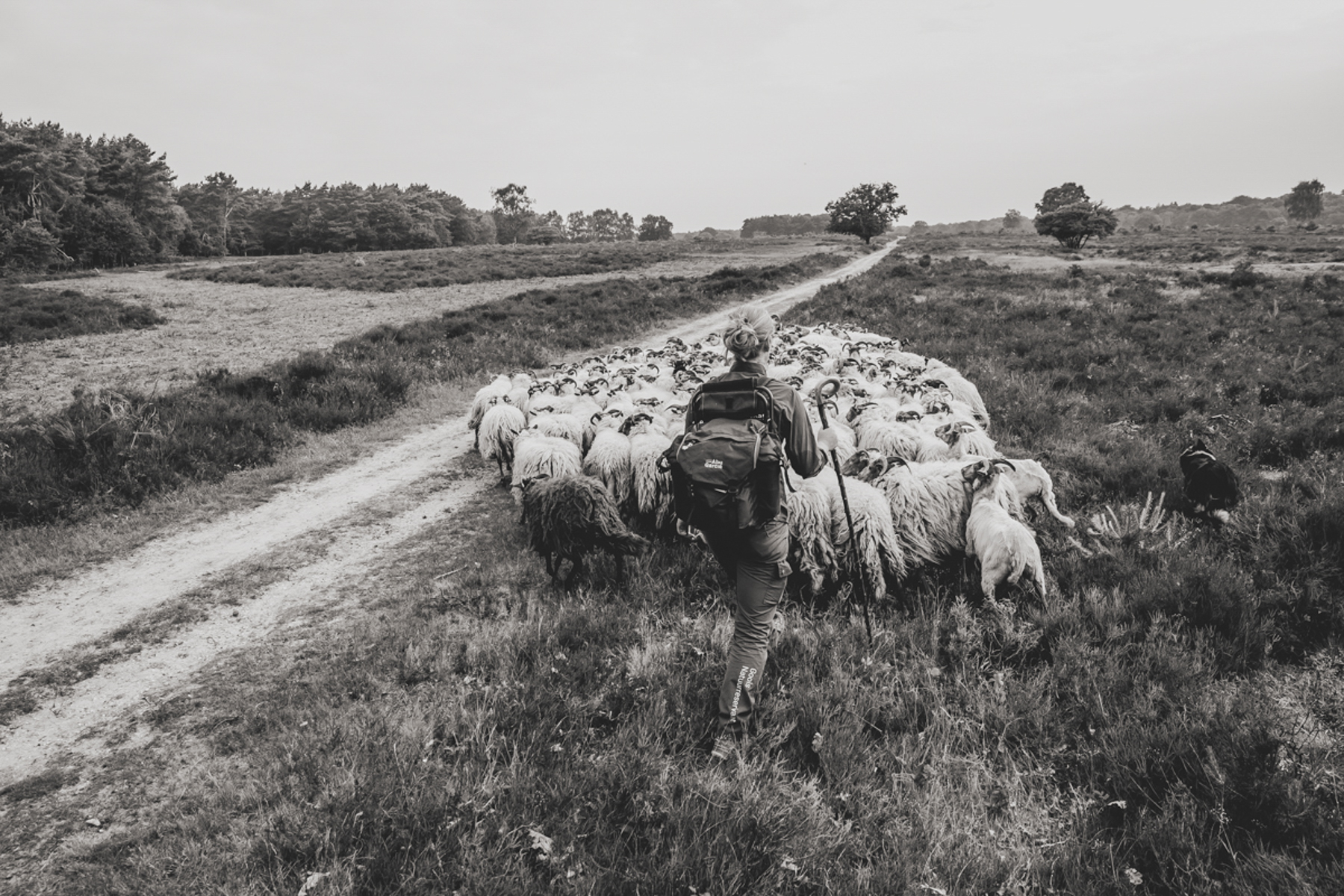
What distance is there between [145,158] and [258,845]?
89.6m

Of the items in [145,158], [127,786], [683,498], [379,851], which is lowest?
[127,786]

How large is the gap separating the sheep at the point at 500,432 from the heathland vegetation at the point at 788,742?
8.08 feet

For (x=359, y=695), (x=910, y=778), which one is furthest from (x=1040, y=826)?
(x=359, y=695)

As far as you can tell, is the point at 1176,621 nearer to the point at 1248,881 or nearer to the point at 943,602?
the point at 943,602

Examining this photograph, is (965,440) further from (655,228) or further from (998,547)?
(655,228)

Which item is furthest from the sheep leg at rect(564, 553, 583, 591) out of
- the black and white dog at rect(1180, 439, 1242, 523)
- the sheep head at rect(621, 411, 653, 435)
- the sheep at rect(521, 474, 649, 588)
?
the black and white dog at rect(1180, 439, 1242, 523)

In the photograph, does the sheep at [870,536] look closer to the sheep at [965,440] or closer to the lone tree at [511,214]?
the sheep at [965,440]

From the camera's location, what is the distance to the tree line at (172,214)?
167ft

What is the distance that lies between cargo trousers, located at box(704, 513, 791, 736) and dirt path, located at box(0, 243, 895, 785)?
432 cm

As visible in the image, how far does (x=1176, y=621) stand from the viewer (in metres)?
4.83

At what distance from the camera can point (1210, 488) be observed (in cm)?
679

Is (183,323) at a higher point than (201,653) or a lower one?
higher

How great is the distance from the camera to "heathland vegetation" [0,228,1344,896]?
3018mm

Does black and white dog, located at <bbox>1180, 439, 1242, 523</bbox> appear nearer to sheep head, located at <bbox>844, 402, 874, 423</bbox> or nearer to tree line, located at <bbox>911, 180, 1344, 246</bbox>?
sheep head, located at <bbox>844, 402, 874, 423</bbox>
